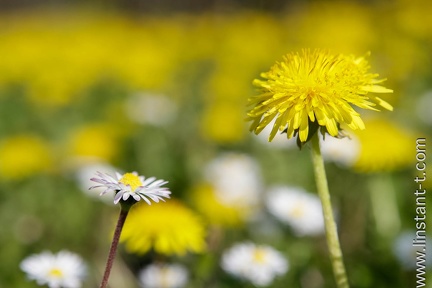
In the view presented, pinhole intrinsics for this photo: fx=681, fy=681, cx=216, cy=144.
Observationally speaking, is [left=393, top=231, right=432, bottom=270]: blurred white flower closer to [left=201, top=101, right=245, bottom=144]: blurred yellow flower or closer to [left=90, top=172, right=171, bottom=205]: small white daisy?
[left=90, top=172, right=171, bottom=205]: small white daisy

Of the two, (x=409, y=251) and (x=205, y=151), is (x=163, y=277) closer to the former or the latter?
(x=409, y=251)

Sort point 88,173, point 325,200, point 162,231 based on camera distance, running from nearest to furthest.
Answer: point 325,200 → point 162,231 → point 88,173

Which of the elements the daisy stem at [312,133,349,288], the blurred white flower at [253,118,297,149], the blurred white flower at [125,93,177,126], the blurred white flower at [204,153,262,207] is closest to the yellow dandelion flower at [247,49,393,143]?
the daisy stem at [312,133,349,288]

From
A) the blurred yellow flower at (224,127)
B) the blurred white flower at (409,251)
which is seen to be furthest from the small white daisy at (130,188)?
the blurred yellow flower at (224,127)

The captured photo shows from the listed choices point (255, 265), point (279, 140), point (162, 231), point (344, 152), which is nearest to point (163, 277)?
point (162, 231)

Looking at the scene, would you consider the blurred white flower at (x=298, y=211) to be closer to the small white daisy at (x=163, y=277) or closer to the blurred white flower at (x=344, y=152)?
the blurred white flower at (x=344, y=152)

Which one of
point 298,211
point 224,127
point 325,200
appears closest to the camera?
point 325,200
